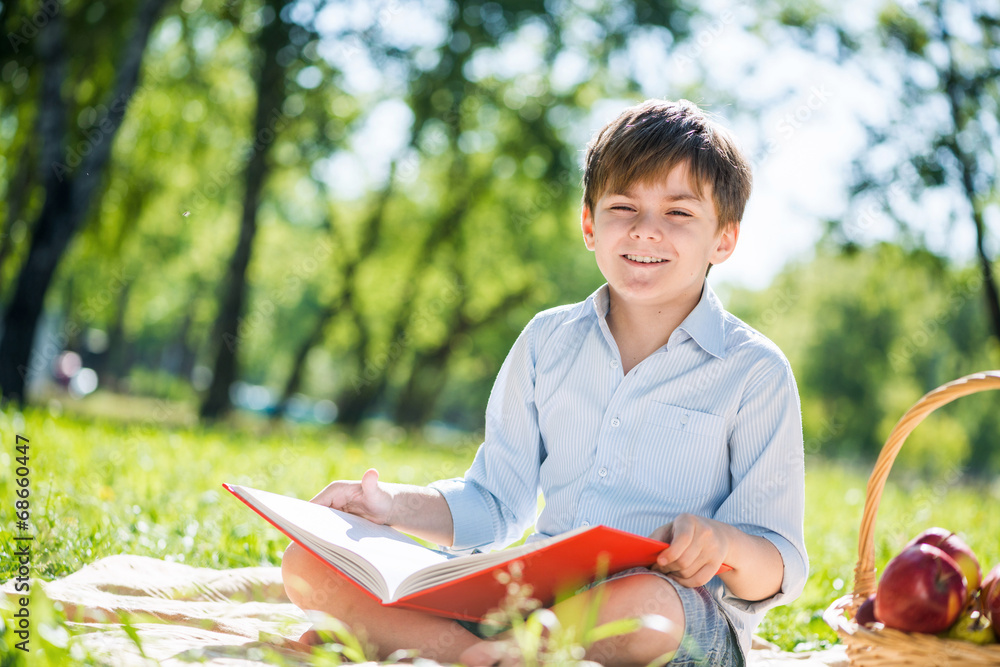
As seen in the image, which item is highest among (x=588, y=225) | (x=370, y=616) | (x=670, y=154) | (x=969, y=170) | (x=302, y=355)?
(x=969, y=170)

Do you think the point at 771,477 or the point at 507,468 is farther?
the point at 507,468

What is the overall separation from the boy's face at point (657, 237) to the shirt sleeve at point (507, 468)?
0.42m

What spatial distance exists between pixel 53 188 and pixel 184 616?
6.27 metres

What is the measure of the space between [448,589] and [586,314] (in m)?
0.97

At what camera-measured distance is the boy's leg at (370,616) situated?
1941 millimetres

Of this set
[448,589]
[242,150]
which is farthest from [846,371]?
[448,589]

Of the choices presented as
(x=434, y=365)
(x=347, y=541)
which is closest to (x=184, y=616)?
(x=347, y=541)

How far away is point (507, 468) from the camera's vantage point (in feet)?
7.91

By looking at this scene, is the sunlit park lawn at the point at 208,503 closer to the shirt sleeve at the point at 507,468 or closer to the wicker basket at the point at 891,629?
the wicker basket at the point at 891,629

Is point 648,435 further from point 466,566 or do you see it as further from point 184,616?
point 184,616

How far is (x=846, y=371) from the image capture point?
92.3 ft

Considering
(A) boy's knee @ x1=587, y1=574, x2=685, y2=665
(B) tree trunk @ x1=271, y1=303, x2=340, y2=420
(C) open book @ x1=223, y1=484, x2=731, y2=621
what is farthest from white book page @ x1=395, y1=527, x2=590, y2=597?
(B) tree trunk @ x1=271, y1=303, x2=340, y2=420

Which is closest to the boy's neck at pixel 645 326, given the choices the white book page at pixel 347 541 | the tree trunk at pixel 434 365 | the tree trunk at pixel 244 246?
the white book page at pixel 347 541

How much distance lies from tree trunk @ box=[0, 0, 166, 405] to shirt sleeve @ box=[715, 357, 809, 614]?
6.88m
